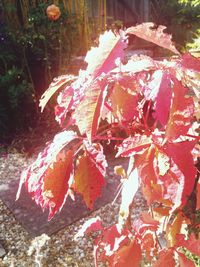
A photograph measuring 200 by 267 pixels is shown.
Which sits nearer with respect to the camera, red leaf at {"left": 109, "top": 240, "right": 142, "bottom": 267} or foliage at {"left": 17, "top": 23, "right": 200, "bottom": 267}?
foliage at {"left": 17, "top": 23, "right": 200, "bottom": 267}

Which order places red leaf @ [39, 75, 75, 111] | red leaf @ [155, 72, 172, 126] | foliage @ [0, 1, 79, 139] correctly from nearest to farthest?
red leaf @ [155, 72, 172, 126]
red leaf @ [39, 75, 75, 111]
foliage @ [0, 1, 79, 139]

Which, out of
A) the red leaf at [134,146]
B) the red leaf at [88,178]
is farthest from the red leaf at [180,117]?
the red leaf at [88,178]

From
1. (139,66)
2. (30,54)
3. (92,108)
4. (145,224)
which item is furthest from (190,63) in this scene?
(30,54)

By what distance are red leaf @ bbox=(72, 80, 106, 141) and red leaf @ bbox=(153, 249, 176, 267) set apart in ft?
1.46

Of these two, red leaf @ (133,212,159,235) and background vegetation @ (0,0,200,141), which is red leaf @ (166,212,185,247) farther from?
background vegetation @ (0,0,200,141)

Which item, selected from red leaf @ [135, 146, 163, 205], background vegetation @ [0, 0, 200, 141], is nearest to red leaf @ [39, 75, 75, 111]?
red leaf @ [135, 146, 163, 205]

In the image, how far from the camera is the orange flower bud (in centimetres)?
374

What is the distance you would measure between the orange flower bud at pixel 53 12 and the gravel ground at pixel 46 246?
6.63ft

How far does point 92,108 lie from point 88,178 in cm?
21

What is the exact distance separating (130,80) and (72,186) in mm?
339

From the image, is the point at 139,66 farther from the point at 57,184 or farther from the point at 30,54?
the point at 30,54

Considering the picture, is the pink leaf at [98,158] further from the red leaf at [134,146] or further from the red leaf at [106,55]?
the red leaf at [106,55]

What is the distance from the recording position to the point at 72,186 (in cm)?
92

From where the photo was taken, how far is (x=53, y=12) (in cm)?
375
